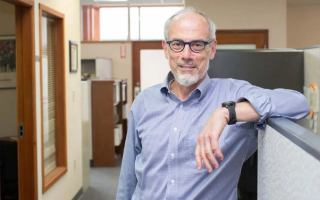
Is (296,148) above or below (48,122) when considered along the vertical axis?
above

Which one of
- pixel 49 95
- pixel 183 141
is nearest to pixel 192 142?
pixel 183 141

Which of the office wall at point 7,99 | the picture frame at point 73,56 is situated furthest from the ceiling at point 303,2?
the office wall at point 7,99

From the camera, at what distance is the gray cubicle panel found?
8.02ft

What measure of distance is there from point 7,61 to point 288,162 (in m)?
3.06

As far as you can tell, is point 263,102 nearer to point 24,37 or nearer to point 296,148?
point 296,148

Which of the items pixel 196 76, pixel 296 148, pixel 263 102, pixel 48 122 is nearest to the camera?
pixel 296 148

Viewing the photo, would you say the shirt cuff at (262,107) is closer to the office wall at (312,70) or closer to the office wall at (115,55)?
the office wall at (312,70)

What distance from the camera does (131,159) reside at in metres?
1.49

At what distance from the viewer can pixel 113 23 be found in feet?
26.5

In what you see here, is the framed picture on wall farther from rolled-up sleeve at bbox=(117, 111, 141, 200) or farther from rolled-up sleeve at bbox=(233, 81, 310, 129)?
rolled-up sleeve at bbox=(233, 81, 310, 129)

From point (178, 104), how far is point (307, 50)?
1423mm

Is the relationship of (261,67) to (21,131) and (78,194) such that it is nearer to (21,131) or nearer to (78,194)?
(21,131)

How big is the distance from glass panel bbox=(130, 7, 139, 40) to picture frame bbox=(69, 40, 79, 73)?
13.2 ft

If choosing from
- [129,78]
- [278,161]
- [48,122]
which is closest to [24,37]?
[48,122]
